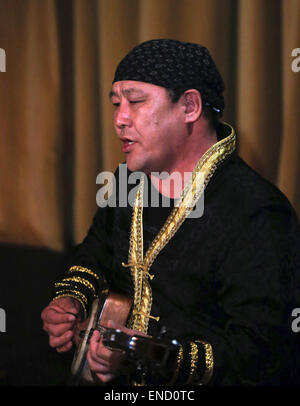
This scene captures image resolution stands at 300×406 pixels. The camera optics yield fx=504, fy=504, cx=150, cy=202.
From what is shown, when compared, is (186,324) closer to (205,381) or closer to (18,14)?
(205,381)

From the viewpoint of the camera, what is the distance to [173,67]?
1183mm

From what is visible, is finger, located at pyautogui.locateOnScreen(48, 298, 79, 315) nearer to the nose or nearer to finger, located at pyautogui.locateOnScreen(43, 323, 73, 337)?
finger, located at pyautogui.locateOnScreen(43, 323, 73, 337)

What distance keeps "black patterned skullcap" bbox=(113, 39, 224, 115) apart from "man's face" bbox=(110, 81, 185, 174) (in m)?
0.02

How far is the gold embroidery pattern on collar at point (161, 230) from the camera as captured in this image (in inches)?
49.1

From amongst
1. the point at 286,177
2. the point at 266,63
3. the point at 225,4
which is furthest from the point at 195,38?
the point at 286,177

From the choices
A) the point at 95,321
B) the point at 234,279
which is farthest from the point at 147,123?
the point at 95,321

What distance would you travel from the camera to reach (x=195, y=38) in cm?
180

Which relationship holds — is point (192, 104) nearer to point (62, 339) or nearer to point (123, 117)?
point (123, 117)

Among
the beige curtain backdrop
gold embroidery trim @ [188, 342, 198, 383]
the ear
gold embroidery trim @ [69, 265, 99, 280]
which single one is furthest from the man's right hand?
the beige curtain backdrop

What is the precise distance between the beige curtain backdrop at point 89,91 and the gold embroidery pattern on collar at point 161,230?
1.76ft

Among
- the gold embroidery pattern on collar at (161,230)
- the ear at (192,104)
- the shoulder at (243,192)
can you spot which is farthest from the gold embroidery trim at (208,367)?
the ear at (192,104)

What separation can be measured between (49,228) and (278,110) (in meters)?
1.07

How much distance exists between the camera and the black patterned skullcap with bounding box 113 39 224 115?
1186 millimetres

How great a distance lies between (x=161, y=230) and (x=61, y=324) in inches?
14.3
